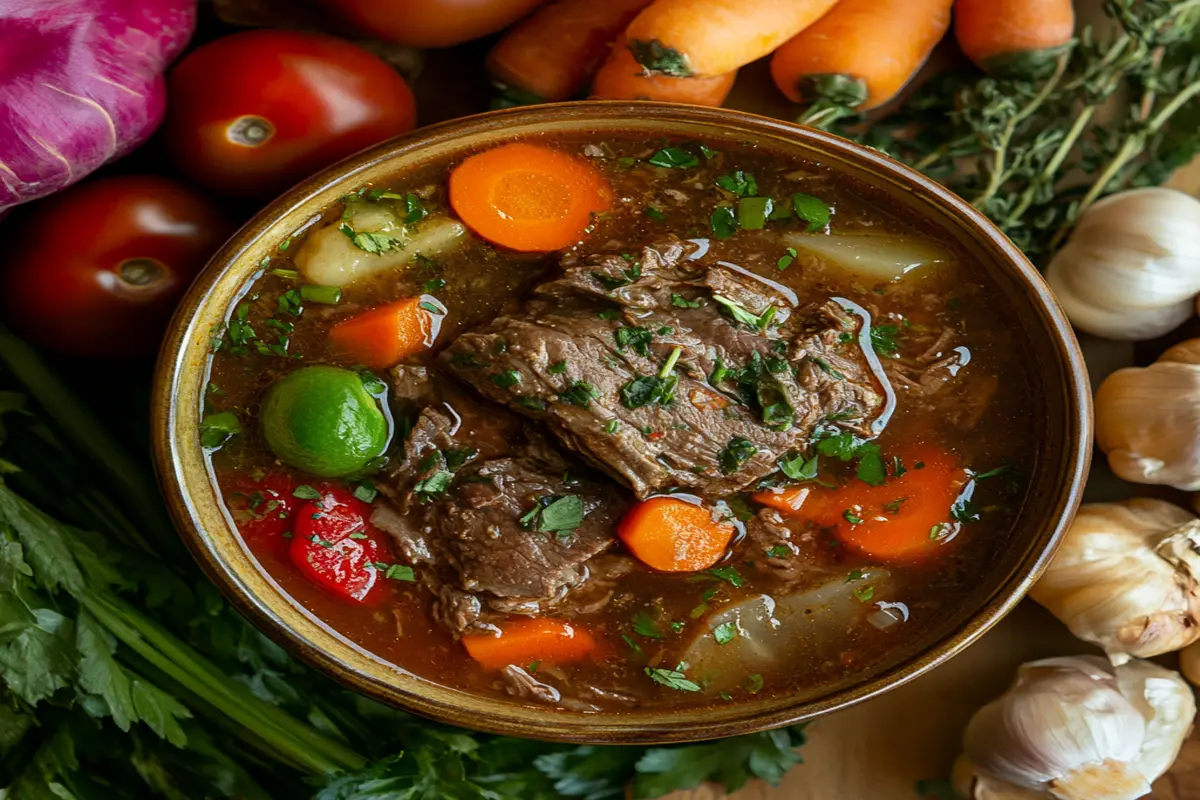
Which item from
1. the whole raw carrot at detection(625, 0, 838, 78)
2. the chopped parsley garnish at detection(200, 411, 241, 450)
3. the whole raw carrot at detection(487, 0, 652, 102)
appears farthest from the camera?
the whole raw carrot at detection(487, 0, 652, 102)

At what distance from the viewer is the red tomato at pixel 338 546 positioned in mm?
2311

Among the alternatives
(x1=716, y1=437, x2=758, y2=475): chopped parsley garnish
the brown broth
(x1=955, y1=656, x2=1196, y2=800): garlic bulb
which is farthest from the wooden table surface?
(x1=716, y1=437, x2=758, y2=475): chopped parsley garnish

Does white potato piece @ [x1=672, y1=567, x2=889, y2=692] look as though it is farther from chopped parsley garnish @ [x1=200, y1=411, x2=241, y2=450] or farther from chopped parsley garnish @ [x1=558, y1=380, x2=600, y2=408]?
chopped parsley garnish @ [x1=200, y1=411, x2=241, y2=450]

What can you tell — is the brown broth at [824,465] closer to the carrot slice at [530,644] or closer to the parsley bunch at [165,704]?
the carrot slice at [530,644]

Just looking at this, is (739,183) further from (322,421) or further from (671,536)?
(322,421)

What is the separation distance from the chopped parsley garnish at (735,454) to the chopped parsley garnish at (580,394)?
0.30 metres

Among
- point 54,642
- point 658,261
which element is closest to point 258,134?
point 658,261

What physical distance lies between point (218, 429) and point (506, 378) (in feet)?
2.02

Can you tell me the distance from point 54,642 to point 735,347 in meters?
1.51

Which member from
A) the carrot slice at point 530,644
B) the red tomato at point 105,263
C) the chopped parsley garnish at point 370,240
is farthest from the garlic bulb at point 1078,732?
the red tomato at point 105,263

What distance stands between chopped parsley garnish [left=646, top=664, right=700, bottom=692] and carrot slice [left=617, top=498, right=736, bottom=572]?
0.21 metres

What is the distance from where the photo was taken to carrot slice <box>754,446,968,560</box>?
236 centimetres

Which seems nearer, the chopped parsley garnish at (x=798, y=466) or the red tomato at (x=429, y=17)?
the chopped parsley garnish at (x=798, y=466)

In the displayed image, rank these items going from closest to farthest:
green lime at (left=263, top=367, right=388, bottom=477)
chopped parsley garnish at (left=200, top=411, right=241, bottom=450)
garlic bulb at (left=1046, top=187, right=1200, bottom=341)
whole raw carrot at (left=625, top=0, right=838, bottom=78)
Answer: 1. green lime at (left=263, top=367, right=388, bottom=477)
2. chopped parsley garnish at (left=200, top=411, right=241, bottom=450)
3. whole raw carrot at (left=625, top=0, right=838, bottom=78)
4. garlic bulb at (left=1046, top=187, right=1200, bottom=341)
